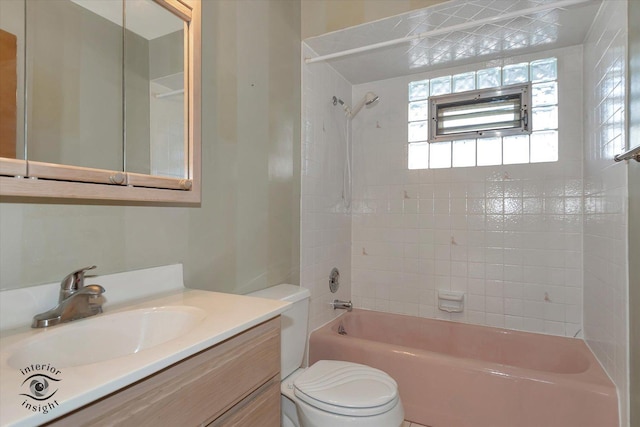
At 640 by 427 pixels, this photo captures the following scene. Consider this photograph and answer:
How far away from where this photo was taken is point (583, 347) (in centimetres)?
193

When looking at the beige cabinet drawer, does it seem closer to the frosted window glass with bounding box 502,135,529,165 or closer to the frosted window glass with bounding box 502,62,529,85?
the frosted window glass with bounding box 502,135,529,165

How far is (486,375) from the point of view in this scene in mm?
1648

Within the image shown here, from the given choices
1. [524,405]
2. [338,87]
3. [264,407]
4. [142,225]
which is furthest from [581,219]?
[142,225]

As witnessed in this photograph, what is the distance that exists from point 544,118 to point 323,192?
1.53 m

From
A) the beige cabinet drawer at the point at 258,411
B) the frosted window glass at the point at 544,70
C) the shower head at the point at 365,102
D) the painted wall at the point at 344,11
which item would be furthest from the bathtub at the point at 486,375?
the painted wall at the point at 344,11

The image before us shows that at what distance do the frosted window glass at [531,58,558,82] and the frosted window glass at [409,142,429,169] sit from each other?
2.61 feet

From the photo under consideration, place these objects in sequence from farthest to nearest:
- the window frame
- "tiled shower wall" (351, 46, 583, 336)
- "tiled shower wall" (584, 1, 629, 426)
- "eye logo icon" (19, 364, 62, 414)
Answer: the window frame
"tiled shower wall" (351, 46, 583, 336)
"tiled shower wall" (584, 1, 629, 426)
"eye logo icon" (19, 364, 62, 414)

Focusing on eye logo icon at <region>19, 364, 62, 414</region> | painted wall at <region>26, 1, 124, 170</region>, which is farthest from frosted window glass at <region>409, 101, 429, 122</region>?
eye logo icon at <region>19, 364, 62, 414</region>

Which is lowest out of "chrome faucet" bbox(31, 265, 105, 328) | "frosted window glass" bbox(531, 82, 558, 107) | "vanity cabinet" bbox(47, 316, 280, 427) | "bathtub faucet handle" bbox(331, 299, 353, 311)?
"bathtub faucet handle" bbox(331, 299, 353, 311)

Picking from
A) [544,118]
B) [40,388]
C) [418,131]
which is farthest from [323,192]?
[40,388]

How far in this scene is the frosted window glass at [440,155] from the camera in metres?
2.42

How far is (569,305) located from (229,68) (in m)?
2.42

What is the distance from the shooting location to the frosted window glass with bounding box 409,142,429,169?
8.18 ft

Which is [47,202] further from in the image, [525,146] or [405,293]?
[525,146]
